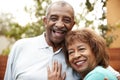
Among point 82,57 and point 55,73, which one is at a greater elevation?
point 82,57

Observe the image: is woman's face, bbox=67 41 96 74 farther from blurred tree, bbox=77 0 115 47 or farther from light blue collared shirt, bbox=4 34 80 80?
blurred tree, bbox=77 0 115 47

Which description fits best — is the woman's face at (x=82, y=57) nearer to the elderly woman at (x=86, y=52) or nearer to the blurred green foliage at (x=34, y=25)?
the elderly woman at (x=86, y=52)

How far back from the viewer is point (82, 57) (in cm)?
Result: 267

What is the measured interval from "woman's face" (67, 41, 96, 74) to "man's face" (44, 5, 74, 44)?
247mm

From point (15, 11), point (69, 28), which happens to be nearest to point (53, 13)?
point (69, 28)

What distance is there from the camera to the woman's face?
8.75ft

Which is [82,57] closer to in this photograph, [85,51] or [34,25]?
[85,51]

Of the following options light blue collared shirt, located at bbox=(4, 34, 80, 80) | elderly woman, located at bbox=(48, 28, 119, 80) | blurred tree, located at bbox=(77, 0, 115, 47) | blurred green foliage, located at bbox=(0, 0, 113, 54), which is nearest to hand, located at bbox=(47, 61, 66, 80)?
light blue collared shirt, located at bbox=(4, 34, 80, 80)

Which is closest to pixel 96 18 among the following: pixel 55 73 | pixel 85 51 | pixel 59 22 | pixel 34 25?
pixel 34 25

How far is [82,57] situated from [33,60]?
1.74 ft

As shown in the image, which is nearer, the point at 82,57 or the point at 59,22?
the point at 82,57

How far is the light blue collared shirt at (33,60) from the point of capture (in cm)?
293

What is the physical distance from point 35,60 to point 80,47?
0.50 metres

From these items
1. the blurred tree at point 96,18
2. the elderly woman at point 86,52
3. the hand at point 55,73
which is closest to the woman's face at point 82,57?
the elderly woman at point 86,52
